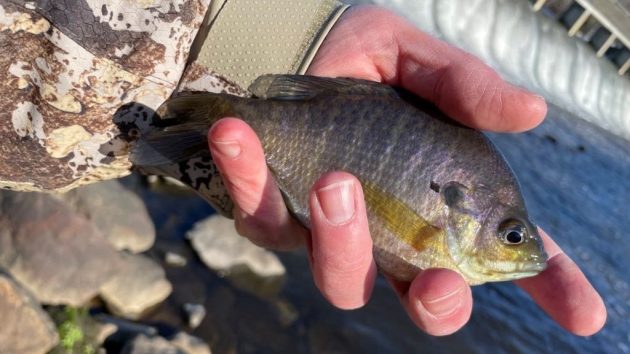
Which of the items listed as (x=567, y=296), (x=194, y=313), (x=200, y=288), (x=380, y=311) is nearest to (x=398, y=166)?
(x=567, y=296)

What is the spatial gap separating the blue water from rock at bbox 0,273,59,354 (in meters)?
1.48

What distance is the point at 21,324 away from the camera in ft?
22.4

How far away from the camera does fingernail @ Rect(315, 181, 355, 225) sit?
8.49 ft

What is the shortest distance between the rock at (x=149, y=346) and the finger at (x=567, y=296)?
5316 mm

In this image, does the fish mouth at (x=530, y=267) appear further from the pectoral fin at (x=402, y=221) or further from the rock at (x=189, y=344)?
the rock at (x=189, y=344)

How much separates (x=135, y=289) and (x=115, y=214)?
130 cm

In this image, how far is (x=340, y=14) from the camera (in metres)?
3.63

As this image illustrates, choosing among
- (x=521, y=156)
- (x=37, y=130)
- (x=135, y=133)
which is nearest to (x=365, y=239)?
(x=135, y=133)

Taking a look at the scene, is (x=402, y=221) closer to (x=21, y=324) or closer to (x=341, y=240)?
(x=341, y=240)

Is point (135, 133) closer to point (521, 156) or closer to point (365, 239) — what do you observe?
point (365, 239)

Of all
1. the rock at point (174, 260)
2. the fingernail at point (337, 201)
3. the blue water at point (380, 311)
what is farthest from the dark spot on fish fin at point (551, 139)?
the fingernail at point (337, 201)

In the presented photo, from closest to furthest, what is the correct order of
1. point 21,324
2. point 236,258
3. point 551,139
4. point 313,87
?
point 313,87 → point 21,324 → point 236,258 → point 551,139

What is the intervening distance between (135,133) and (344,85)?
1100mm

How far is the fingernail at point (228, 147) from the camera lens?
2.64 metres
